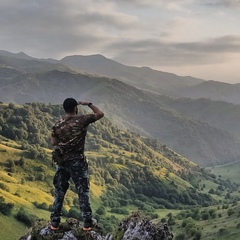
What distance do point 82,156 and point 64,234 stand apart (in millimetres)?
3275

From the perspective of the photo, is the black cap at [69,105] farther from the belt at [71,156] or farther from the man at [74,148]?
the belt at [71,156]

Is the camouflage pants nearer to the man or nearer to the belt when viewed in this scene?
A: the man

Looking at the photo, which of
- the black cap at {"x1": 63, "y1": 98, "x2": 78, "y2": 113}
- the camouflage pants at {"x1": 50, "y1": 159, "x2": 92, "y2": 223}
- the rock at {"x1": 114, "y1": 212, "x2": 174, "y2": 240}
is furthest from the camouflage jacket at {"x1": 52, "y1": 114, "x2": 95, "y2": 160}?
the rock at {"x1": 114, "y1": 212, "x2": 174, "y2": 240}

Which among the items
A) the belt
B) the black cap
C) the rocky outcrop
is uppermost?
the black cap

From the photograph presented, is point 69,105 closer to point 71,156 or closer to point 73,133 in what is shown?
point 73,133

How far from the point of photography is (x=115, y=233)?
1552cm

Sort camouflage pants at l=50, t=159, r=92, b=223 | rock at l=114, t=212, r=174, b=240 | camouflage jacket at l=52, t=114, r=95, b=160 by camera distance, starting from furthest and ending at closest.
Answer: camouflage pants at l=50, t=159, r=92, b=223 < camouflage jacket at l=52, t=114, r=95, b=160 < rock at l=114, t=212, r=174, b=240

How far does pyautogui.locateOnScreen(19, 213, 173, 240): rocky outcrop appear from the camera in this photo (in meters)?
14.7

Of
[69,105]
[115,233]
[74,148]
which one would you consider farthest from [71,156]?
[115,233]

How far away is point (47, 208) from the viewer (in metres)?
183

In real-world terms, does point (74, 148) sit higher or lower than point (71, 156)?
higher

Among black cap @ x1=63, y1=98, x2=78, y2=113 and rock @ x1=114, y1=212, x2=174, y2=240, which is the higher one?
black cap @ x1=63, y1=98, x2=78, y2=113

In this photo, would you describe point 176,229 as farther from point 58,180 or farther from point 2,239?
point 58,180

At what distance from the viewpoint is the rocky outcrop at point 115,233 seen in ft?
48.3
